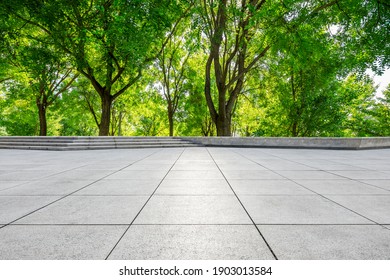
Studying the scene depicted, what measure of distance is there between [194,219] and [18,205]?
2.65m

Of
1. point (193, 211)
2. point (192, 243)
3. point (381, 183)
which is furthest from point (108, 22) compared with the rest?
point (381, 183)

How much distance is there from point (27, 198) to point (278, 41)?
13.7m

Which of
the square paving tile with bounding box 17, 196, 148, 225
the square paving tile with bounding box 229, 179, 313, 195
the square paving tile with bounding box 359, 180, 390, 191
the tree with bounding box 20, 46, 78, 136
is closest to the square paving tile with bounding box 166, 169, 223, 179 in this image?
the square paving tile with bounding box 229, 179, 313, 195

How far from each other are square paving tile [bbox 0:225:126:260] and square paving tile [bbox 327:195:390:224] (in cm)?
318

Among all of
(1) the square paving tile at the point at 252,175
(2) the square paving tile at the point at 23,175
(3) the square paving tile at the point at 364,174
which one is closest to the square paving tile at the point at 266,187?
(1) the square paving tile at the point at 252,175

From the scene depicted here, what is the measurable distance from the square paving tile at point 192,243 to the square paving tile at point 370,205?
1.72 metres

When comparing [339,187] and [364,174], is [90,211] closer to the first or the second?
[339,187]

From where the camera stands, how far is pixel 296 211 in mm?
3229

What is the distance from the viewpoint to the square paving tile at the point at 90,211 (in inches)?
114

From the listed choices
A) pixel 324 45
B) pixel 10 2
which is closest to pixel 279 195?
pixel 10 2

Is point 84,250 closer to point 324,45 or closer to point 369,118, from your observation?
point 324,45

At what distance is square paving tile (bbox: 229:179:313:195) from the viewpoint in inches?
165

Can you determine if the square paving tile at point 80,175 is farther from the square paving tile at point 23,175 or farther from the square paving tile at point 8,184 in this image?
the square paving tile at point 8,184
